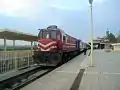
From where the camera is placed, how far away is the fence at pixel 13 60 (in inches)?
728

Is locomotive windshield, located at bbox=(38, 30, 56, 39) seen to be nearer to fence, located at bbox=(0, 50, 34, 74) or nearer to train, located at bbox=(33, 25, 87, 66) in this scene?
train, located at bbox=(33, 25, 87, 66)

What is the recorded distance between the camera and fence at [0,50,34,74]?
18.5 meters

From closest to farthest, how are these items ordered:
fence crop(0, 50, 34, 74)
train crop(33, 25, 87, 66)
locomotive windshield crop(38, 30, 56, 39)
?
fence crop(0, 50, 34, 74), train crop(33, 25, 87, 66), locomotive windshield crop(38, 30, 56, 39)

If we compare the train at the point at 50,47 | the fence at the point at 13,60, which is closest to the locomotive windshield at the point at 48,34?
the train at the point at 50,47

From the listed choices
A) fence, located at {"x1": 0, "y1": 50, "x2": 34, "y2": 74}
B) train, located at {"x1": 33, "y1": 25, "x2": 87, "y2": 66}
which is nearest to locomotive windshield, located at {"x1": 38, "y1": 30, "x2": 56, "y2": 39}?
train, located at {"x1": 33, "y1": 25, "x2": 87, "y2": 66}

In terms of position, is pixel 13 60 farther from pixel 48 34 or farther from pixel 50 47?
pixel 48 34

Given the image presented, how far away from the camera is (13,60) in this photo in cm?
2030

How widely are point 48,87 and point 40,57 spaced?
12785 millimetres

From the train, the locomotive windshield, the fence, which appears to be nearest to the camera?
the fence

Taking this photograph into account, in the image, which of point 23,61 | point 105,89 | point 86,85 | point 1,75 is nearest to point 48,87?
point 86,85

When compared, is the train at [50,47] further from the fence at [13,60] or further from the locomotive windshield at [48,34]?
the fence at [13,60]

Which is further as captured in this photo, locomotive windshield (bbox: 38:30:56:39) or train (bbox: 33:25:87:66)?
locomotive windshield (bbox: 38:30:56:39)

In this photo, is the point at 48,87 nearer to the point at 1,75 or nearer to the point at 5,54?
the point at 1,75

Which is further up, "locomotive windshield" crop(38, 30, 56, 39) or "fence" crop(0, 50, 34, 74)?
"locomotive windshield" crop(38, 30, 56, 39)
